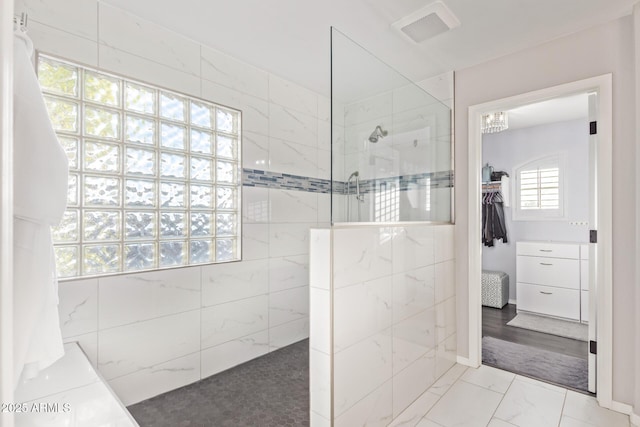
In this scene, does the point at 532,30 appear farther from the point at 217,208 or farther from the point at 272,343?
the point at 272,343

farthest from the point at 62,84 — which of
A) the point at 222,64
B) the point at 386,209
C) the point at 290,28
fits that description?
the point at 386,209

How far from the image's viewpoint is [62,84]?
5.97 feet

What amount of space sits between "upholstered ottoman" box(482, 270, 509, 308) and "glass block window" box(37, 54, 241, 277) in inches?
133

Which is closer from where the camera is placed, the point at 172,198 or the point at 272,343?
the point at 172,198

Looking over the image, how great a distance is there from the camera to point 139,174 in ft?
6.89

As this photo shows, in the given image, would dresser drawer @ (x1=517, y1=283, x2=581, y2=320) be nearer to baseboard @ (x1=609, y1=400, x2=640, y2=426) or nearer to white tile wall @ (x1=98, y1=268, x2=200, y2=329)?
baseboard @ (x1=609, y1=400, x2=640, y2=426)

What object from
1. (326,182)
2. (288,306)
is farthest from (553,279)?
(288,306)

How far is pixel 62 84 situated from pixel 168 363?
1.86 meters

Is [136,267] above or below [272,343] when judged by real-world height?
above

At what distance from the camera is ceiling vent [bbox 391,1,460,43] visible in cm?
194

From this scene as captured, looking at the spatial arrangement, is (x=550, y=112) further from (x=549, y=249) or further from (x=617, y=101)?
(x=617, y=101)

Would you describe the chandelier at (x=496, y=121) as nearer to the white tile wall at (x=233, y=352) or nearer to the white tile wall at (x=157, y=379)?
the white tile wall at (x=233, y=352)

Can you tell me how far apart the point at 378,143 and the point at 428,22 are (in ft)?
2.92

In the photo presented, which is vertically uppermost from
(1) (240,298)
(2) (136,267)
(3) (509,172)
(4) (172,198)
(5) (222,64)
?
(5) (222,64)
